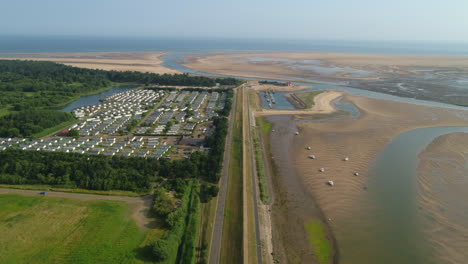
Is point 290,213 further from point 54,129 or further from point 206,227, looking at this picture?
point 54,129

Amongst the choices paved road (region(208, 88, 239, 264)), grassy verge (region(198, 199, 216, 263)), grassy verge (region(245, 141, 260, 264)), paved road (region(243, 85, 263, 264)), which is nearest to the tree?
grassy verge (region(198, 199, 216, 263))

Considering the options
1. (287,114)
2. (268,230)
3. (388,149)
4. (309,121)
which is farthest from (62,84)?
(388,149)

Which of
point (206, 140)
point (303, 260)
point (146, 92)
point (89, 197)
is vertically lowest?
point (303, 260)

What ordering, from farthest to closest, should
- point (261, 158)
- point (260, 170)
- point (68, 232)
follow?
1. point (261, 158)
2. point (260, 170)
3. point (68, 232)

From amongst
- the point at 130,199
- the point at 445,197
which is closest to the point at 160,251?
the point at 130,199

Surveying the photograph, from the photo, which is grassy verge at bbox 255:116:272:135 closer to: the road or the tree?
the road

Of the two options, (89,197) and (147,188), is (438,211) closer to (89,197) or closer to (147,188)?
(147,188)
